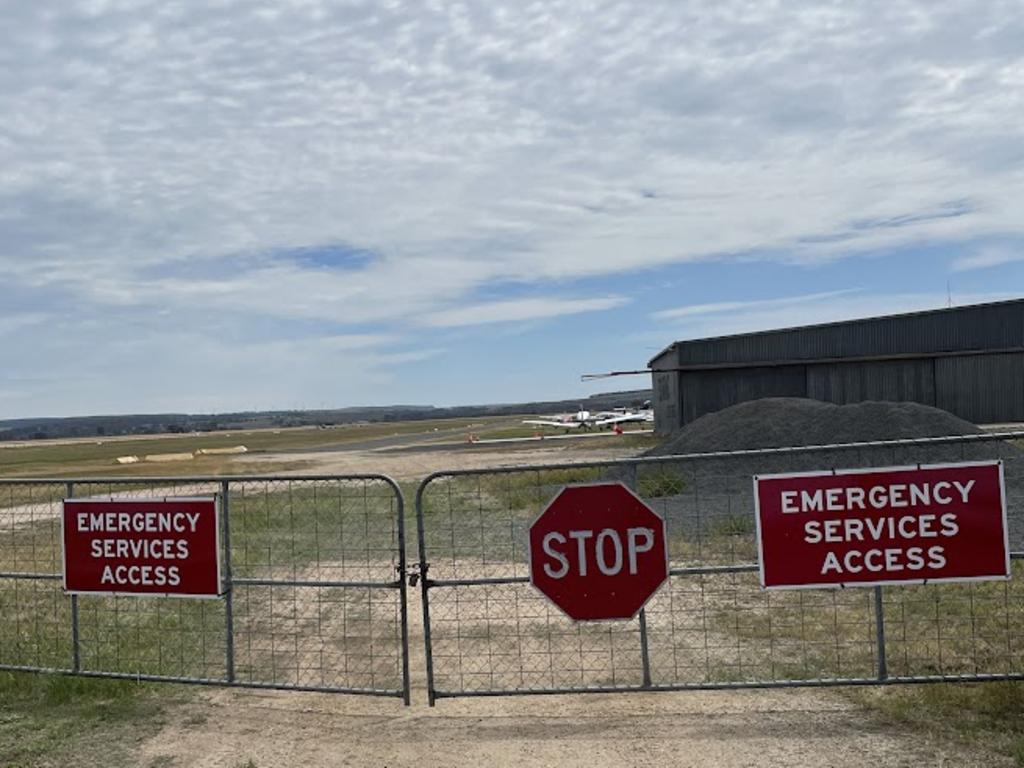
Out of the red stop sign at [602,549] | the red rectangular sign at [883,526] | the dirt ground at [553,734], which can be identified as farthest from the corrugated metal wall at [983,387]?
the red stop sign at [602,549]

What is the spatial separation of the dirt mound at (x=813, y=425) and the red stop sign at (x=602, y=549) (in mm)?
17535

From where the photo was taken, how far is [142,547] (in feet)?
22.7

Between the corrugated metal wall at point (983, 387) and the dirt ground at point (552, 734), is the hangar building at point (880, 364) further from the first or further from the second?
the dirt ground at point (552, 734)

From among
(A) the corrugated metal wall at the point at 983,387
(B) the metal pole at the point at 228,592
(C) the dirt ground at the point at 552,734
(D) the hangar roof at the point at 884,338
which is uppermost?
(D) the hangar roof at the point at 884,338

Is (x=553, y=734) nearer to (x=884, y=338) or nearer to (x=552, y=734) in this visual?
(x=552, y=734)

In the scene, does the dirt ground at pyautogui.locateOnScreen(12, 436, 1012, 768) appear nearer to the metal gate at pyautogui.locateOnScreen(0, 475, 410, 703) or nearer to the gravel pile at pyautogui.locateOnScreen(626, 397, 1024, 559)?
the metal gate at pyautogui.locateOnScreen(0, 475, 410, 703)

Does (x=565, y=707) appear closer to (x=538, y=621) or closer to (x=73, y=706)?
(x=538, y=621)

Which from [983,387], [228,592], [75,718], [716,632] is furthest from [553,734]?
[983,387]

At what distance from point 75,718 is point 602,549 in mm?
3994

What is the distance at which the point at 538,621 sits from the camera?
30.7ft

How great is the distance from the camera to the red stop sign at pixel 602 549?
20.1 feet

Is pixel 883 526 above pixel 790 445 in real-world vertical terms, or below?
below

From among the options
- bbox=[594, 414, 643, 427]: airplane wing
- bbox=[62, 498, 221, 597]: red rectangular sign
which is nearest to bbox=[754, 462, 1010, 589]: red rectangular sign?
bbox=[62, 498, 221, 597]: red rectangular sign

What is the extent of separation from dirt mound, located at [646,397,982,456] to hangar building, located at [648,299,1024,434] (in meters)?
15.2
